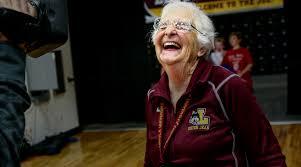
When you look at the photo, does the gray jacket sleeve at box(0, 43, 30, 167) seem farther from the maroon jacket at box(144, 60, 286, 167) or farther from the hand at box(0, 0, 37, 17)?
the maroon jacket at box(144, 60, 286, 167)

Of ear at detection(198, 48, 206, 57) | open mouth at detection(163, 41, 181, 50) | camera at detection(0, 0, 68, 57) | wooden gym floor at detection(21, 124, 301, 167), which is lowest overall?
wooden gym floor at detection(21, 124, 301, 167)

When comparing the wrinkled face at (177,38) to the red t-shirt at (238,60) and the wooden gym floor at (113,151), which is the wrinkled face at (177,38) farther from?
the red t-shirt at (238,60)

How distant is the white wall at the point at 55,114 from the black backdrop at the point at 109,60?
0.77 feet

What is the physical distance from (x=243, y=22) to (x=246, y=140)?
1238 centimetres

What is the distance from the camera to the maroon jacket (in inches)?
58.2

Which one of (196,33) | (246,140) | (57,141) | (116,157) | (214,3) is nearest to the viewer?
(246,140)

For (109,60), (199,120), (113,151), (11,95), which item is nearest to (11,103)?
(11,95)

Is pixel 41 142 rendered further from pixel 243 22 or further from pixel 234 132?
pixel 243 22

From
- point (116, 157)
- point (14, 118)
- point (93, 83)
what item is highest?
A: point (14, 118)

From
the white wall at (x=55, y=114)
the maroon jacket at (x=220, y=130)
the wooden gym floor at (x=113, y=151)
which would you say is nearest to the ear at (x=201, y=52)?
the maroon jacket at (x=220, y=130)

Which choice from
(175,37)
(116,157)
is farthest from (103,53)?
(175,37)

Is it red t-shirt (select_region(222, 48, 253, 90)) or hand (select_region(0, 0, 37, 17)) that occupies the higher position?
hand (select_region(0, 0, 37, 17))

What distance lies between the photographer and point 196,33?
1.64m

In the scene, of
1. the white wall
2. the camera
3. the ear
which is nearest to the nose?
the ear
